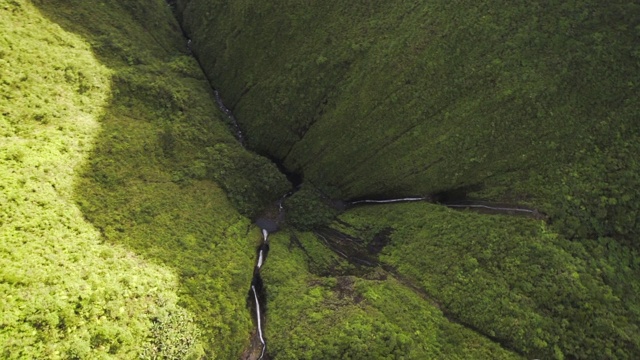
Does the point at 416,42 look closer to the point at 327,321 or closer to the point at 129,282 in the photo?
→ the point at 327,321

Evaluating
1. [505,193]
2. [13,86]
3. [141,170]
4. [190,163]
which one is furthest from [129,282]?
[505,193]

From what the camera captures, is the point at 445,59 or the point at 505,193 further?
the point at 445,59

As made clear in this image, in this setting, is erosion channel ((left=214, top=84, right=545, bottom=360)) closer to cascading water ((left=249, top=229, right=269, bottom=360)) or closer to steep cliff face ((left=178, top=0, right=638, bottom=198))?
cascading water ((left=249, top=229, right=269, bottom=360))

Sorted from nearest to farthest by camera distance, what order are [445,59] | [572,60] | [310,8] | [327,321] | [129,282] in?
[129,282] < [327,321] < [572,60] < [445,59] < [310,8]

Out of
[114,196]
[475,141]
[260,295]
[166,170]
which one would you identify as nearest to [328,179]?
[260,295]

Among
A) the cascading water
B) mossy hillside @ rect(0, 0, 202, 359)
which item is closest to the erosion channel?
the cascading water

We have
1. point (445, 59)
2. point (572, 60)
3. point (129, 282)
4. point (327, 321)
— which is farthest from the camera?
point (445, 59)

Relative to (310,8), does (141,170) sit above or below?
below

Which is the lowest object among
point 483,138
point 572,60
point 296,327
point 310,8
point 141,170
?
point 141,170
